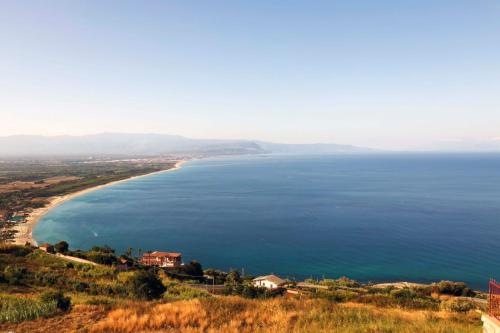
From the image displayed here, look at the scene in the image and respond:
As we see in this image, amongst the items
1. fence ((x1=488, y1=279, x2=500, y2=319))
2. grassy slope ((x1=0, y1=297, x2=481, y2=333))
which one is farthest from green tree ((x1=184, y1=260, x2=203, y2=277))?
fence ((x1=488, y1=279, x2=500, y2=319))

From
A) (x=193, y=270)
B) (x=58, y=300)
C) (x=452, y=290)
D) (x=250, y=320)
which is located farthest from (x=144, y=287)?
(x=452, y=290)

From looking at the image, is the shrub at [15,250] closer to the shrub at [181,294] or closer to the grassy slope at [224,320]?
the shrub at [181,294]

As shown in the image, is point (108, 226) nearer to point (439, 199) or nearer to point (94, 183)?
point (94, 183)

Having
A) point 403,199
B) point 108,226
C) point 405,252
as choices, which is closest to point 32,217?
point 108,226

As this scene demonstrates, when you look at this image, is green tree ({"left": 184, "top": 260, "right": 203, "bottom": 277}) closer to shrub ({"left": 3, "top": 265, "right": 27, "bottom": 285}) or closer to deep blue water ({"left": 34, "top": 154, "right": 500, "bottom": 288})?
deep blue water ({"left": 34, "top": 154, "right": 500, "bottom": 288})

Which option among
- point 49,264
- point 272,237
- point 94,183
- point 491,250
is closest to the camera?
point 49,264

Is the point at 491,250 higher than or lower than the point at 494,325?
lower

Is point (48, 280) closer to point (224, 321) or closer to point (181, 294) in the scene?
point (181, 294)
